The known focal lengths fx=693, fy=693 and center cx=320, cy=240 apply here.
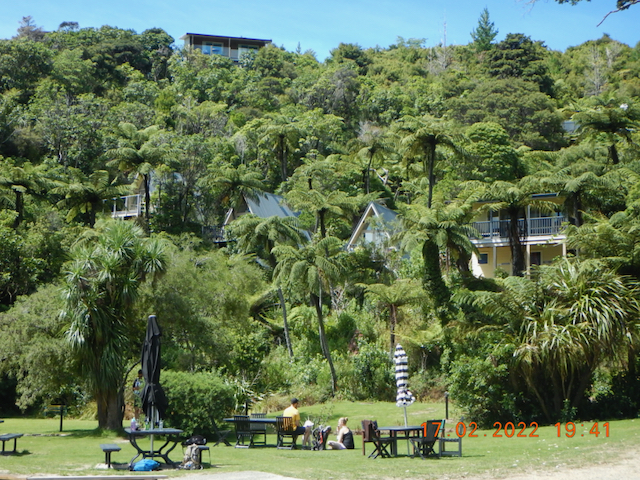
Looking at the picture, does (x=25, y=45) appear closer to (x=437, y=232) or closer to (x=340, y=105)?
(x=340, y=105)

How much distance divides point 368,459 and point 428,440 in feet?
3.90

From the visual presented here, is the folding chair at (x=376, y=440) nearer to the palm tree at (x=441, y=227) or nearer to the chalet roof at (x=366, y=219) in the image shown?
the palm tree at (x=441, y=227)

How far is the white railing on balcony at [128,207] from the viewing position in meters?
48.4

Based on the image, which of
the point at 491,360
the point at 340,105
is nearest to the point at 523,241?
the point at 491,360

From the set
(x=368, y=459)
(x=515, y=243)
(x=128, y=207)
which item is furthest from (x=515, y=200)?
(x=128, y=207)

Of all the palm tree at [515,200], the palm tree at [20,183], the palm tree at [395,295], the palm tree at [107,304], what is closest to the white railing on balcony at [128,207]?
the palm tree at [20,183]

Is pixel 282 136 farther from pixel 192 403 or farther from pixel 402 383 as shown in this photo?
pixel 402 383

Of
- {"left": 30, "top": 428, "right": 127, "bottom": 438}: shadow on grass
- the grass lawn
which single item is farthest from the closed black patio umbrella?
{"left": 30, "top": 428, "right": 127, "bottom": 438}: shadow on grass

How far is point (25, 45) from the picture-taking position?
60.0 metres

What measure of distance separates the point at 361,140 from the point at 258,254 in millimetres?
13134

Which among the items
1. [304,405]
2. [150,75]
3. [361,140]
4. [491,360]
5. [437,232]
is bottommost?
[304,405]

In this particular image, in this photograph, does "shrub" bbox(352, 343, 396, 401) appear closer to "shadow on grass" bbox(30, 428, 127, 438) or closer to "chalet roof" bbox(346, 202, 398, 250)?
"shadow on grass" bbox(30, 428, 127, 438)

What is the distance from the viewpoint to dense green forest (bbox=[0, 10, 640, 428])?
20156mm

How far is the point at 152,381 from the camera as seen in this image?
13891mm
